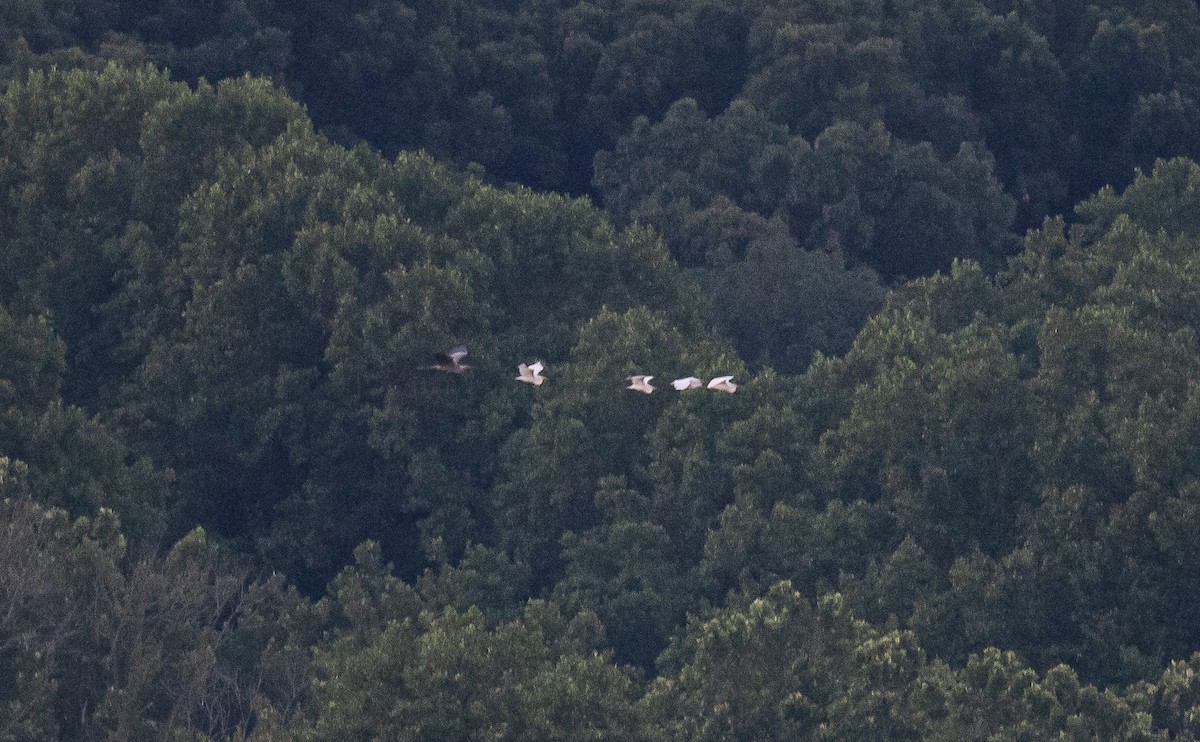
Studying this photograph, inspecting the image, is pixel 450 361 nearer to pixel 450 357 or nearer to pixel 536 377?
pixel 450 357

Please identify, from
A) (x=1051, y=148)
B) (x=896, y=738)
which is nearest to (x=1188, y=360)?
(x=896, y=738)

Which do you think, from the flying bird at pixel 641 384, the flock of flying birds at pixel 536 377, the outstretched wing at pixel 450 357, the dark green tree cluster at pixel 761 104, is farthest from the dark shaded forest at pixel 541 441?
the flying bird at pixel 641 384

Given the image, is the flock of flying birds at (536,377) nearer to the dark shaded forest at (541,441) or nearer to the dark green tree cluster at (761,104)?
the dark shaded forest at (541,441)

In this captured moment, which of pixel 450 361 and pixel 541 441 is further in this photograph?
pixel 541 441

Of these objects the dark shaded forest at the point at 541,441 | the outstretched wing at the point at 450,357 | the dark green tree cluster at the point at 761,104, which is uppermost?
A: the outstretched wing at the point at 450,357

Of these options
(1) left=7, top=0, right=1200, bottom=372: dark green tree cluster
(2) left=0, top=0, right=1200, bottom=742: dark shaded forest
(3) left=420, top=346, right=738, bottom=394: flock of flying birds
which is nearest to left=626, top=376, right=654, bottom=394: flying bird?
(3) left=420, top=346, right=738, bottom=394: flock of flying birds

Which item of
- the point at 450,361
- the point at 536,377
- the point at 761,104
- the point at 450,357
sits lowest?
the point at 761,104

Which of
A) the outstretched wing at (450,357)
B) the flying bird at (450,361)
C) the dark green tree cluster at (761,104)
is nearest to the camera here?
the flying bird at (450,361)

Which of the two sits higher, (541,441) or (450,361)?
(450,361)

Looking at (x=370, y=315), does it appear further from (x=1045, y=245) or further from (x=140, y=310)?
(x=1045, y=245)

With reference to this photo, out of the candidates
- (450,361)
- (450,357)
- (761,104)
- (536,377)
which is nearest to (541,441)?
(450,361)
